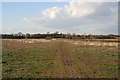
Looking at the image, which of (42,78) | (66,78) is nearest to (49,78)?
(42,78)

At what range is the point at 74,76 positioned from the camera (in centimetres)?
763

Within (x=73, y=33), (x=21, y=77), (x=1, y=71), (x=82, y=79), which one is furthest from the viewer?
(x=73, y=33)

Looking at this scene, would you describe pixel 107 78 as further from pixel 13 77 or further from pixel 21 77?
pixel 13 77

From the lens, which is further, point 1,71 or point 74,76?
point 1,71

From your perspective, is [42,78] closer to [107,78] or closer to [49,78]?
[49,78]

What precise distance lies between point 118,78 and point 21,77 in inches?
259

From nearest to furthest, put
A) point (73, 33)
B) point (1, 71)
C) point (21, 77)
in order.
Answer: point (21, 77), point (1, 71), point (73, 33)

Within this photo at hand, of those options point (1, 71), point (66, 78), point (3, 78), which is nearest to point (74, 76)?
point (66, 78)

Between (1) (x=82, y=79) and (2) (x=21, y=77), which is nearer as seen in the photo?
(1) (x=82, y=79)

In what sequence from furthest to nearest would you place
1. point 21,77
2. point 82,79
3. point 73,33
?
point 73,33 → point 21,77 → point 82,79

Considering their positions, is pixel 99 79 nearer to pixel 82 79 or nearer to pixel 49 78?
pixel 82 79

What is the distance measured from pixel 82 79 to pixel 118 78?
253 centimetres

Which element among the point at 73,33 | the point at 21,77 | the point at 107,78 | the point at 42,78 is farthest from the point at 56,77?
the point at 73,33

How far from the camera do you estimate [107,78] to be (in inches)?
298
